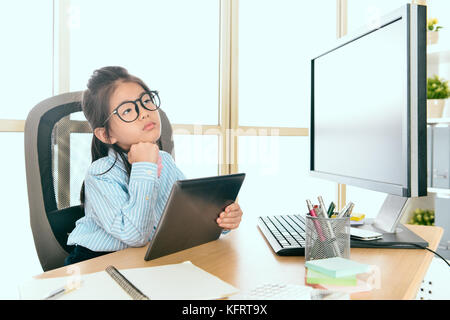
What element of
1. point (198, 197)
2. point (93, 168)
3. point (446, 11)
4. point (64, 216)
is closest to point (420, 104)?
point (198, 197)

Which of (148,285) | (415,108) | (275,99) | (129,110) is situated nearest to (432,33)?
(275,99)

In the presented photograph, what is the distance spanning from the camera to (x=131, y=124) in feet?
3.10

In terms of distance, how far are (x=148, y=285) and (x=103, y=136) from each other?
527mm

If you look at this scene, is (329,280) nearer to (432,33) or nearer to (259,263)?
(259,263)

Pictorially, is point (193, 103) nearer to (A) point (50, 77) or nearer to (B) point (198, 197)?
(A) point (50, 77)

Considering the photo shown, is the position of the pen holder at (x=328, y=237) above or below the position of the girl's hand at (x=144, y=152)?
below

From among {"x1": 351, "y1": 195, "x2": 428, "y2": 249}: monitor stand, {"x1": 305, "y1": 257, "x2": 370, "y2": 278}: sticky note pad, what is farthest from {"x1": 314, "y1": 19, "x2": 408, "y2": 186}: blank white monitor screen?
{"x1": 305, "y1": 257, "x2": 370, "y2": 278}: sticky note pad

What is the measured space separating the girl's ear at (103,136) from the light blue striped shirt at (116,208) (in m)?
0.07

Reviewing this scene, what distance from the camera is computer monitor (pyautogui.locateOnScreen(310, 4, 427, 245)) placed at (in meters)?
0.72

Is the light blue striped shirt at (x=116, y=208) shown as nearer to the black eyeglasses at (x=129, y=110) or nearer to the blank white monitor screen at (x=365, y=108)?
the black eyeglasses at (x=129, y=110)

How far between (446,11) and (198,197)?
102 inches

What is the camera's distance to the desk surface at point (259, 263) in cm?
61

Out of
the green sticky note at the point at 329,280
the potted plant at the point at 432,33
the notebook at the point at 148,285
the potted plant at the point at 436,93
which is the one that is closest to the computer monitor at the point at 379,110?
the green sticky note at the point at 329,280

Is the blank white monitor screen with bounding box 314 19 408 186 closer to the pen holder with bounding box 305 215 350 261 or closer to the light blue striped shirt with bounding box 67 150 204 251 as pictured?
the pen holder with bounding box 305 215 350 261
